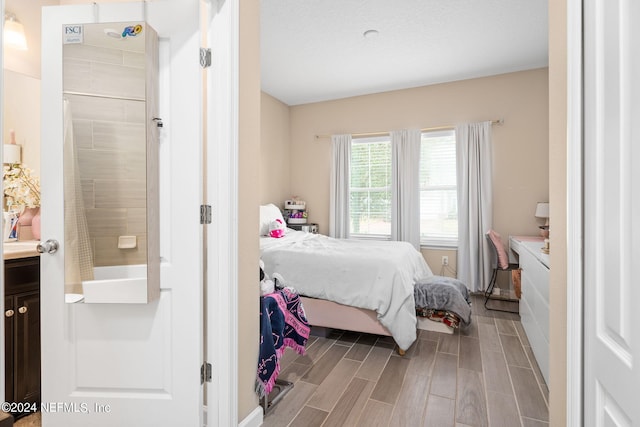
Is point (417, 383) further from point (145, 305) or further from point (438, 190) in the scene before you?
point (438, 190)

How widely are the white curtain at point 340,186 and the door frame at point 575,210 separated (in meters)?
4.24

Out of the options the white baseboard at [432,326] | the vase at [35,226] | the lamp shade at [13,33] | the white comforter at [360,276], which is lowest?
the white baseboard at [432,326]

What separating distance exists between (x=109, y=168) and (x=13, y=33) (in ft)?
4.59

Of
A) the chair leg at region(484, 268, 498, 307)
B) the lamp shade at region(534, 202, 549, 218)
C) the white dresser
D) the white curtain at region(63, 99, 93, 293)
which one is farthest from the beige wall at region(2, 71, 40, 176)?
the lamp shade at region(534, 202, 549, 218)

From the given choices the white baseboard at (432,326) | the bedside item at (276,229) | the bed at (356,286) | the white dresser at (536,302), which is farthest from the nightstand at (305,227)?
the white dresser at (536,302)

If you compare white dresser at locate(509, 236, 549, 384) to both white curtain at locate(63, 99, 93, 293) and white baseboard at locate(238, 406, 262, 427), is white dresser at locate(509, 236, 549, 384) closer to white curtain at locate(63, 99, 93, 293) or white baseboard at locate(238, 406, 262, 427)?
white baseboard at locate(238, 406, 262, 427)

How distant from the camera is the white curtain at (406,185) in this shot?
4.71m

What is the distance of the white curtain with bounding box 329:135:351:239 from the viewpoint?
5180 millimetres

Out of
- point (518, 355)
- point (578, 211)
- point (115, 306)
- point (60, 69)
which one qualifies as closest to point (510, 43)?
point (518, 355)

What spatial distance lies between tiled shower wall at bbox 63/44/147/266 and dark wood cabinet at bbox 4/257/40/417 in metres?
0.56

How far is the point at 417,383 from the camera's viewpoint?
2145 mm

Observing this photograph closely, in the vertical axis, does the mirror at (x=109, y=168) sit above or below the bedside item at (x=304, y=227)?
above

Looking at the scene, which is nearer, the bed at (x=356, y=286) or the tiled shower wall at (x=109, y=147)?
the tiled shower wall at (x=109, y=147)

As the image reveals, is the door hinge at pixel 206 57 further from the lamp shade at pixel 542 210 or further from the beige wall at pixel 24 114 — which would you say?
Result: the lamp shade at pixel 542 210
